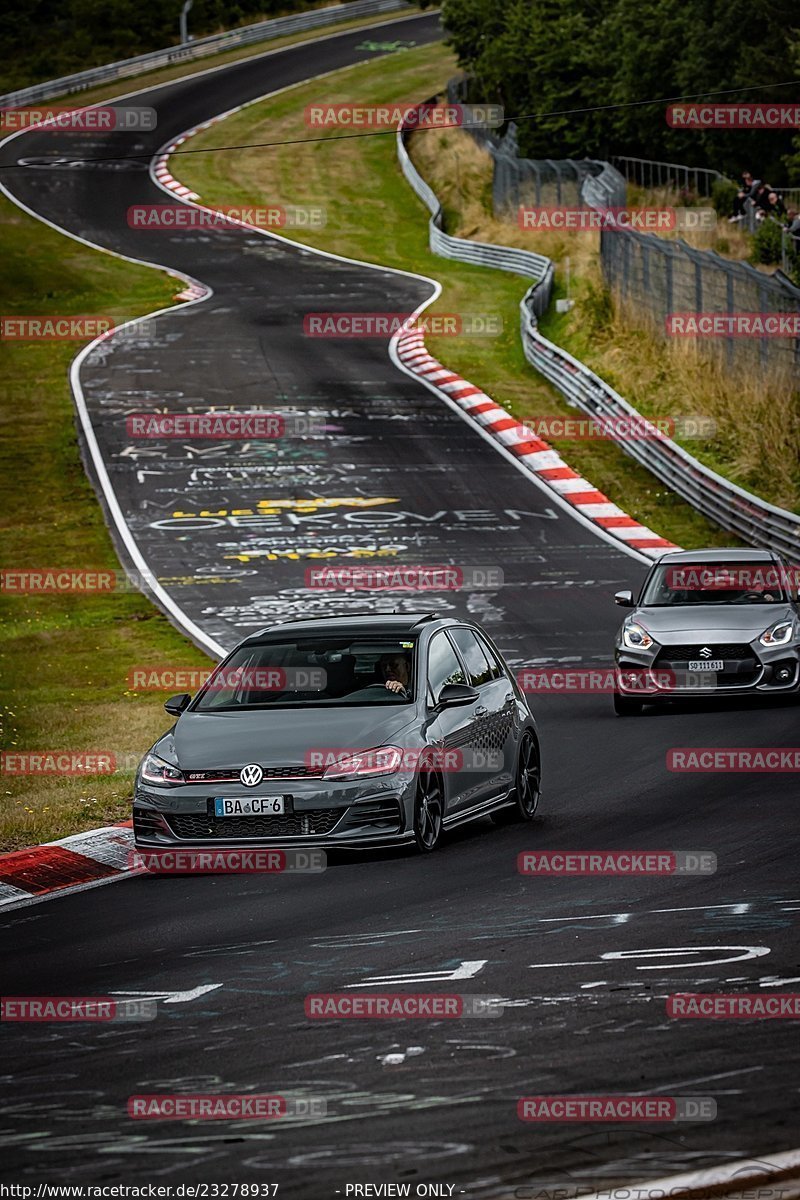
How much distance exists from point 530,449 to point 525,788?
22.8 meters

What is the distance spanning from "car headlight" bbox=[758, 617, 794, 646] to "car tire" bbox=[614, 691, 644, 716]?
1.32 m

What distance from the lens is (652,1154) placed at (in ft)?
19.1

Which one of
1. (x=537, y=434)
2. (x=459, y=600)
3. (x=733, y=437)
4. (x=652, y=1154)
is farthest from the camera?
(x=537, y=434)

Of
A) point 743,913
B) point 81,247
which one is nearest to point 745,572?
point 743,913

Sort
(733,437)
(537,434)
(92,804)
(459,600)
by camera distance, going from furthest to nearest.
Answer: (537,434), (733,437), (459,600), (92,804)

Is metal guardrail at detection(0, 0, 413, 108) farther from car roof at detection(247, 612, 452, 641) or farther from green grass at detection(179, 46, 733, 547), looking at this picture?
car roof at detection(247, 612, 452, 641)

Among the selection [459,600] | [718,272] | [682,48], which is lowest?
[459,600]

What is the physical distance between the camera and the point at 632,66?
52.7 m

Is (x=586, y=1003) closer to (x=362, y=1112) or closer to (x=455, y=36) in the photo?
(x=362, y=1112)

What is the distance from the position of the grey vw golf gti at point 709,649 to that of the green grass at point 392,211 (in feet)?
34.4

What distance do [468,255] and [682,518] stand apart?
85.8 feet
